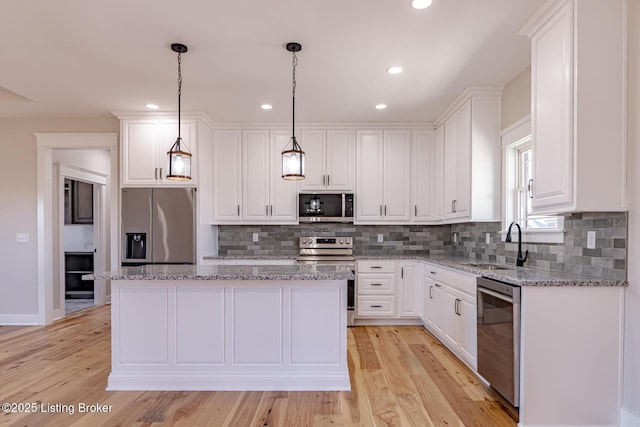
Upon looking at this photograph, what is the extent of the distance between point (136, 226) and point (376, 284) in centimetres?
298

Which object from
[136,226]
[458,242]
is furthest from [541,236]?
[136,226]

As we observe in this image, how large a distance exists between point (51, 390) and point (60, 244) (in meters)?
2.82

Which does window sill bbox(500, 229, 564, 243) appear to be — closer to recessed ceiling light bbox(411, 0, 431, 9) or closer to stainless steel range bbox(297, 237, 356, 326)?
recessed ceiling light bbox(411, 0, 431, 9)

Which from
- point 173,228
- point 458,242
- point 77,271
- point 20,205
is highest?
point 20,205

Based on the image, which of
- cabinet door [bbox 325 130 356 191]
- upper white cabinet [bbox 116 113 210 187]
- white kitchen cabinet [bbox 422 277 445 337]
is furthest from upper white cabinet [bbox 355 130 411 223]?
upper white cabinet [bbox 116 113 210 187]

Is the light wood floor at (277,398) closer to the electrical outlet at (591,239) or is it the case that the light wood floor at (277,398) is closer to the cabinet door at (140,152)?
the electrical outlet at (591,239)

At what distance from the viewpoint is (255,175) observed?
482 centimetres

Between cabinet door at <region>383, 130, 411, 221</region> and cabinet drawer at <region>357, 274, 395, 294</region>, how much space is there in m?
0.81

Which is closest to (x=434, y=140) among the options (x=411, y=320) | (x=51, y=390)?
(x=411, y=320)

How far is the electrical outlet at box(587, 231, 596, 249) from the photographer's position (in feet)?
7.75

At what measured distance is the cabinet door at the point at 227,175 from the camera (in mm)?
4805

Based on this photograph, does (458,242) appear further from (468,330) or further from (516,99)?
(516,99)

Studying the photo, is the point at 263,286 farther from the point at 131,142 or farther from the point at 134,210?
the point at 131,142

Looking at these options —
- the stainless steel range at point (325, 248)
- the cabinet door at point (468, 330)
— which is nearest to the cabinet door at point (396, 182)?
the stainless steel range at point (325, 248)
